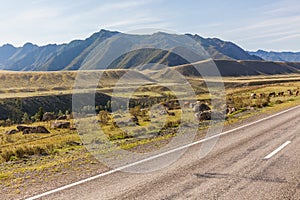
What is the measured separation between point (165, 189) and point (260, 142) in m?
6.37

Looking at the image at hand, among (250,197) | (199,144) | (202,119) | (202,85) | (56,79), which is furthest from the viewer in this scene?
(202,85)

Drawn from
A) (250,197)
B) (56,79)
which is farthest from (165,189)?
(56,79)

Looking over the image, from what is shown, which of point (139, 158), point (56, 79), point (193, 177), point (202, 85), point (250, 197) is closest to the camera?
point (250, 197)

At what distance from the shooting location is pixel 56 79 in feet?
550

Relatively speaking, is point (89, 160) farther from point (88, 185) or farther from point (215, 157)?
point (215, 157)

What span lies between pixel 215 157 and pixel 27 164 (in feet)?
19.0

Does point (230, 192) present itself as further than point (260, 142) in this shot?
No

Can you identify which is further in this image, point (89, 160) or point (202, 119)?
point (202, 119)

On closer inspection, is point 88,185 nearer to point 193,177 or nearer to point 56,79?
point 193,177

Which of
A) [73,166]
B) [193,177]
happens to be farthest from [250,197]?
[73,166]

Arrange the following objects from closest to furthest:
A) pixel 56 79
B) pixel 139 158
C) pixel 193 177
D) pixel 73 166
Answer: pixel 193 177, pixel 73 166, pixel 139 158, pixel 56 79

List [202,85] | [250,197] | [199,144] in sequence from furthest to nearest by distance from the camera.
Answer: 1. [202,85]
2. [199,144]
3. [250,197]

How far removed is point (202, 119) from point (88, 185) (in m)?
14.5

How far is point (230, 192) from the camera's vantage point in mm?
6469
